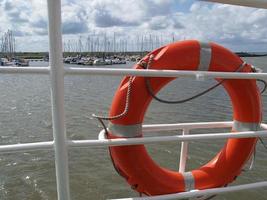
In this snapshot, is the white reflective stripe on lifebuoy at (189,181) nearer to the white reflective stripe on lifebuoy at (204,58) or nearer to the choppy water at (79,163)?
the white reflective stripe on lifebuoy at (204,58)

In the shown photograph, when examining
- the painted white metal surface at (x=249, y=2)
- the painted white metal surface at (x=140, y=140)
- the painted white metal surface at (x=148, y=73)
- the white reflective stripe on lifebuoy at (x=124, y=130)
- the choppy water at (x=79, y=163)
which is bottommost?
the choppy water at (x=79, y=163)

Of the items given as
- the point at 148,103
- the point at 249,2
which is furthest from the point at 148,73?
the point at 249,2

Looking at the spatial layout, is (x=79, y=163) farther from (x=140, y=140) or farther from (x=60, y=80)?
(x=60, y=80)

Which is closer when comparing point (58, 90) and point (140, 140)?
point (58, 90)

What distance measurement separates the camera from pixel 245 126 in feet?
6.31

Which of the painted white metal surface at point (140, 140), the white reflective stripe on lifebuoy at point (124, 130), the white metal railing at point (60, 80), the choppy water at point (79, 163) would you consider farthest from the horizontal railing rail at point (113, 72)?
the choppy water at point (79, 163)

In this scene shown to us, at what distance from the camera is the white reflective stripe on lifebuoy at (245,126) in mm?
1891

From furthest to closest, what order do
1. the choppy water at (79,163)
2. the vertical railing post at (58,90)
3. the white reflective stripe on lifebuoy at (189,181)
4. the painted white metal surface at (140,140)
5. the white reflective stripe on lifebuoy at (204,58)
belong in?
1. the choppy water at (79,163)
2. the white reflective stripe on lifebuoy at (189,181)
3. the white reflective stripe on lifebuoy at (204,58)
4. the painted white metal surface at (140,140)
5. the vertical railing post at (58,90)

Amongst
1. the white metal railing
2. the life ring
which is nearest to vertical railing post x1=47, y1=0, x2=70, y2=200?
the white metal railing

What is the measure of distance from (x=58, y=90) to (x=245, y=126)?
1120mm

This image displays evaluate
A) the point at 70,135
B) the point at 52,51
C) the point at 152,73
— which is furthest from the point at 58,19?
the point at 70,135

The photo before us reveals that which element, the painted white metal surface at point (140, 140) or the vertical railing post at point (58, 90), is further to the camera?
the painted white metal surface at point (140, 140)

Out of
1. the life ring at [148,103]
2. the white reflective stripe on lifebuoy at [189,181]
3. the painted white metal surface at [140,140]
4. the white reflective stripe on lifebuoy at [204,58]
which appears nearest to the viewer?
the painted white metal surface at [140,140]

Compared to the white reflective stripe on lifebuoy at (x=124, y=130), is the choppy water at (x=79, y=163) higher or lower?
lower
